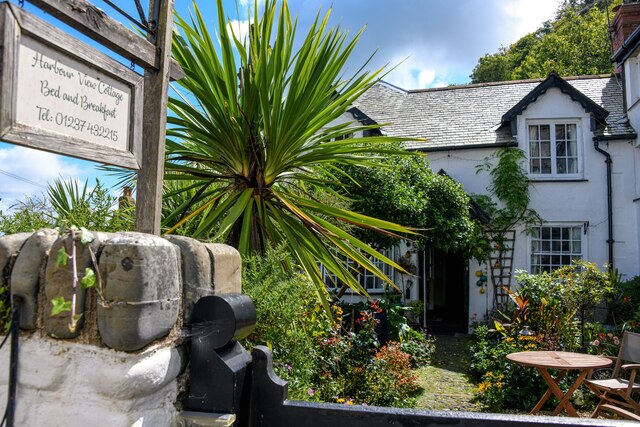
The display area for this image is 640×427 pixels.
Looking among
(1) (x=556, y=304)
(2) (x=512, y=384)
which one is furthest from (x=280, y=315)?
(1) (x=556, y=304)

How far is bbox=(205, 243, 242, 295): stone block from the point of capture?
1.55 meters

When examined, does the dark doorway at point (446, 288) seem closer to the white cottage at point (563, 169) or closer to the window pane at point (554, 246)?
the white cottage at point (563, 169)

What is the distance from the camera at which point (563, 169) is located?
12.3 metres

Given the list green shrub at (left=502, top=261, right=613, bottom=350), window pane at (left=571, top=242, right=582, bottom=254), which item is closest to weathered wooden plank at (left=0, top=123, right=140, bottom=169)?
green shrub at (left=502, top=261, right=613, bottom=350)

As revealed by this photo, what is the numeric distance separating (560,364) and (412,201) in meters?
4.63

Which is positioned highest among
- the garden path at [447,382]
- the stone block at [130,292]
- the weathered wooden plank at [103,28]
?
the weathered wooden plank at [103,28]

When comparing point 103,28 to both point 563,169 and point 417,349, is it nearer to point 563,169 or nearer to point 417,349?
point 417,349

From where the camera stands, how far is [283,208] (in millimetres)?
3797

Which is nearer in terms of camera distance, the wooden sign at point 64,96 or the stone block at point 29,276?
the stone block at point 29,276

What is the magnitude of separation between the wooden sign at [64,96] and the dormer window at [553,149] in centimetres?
1198

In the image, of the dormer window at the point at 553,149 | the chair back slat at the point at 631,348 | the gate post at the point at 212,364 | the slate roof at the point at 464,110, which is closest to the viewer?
the gate post at the point at 212,364

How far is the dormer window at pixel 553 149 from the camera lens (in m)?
12.3

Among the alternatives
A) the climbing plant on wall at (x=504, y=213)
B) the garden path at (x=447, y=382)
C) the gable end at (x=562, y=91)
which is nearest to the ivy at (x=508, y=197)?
the climbing plant on wall at (x=504, y=213)

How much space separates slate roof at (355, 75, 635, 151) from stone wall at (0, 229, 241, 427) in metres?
11.6
